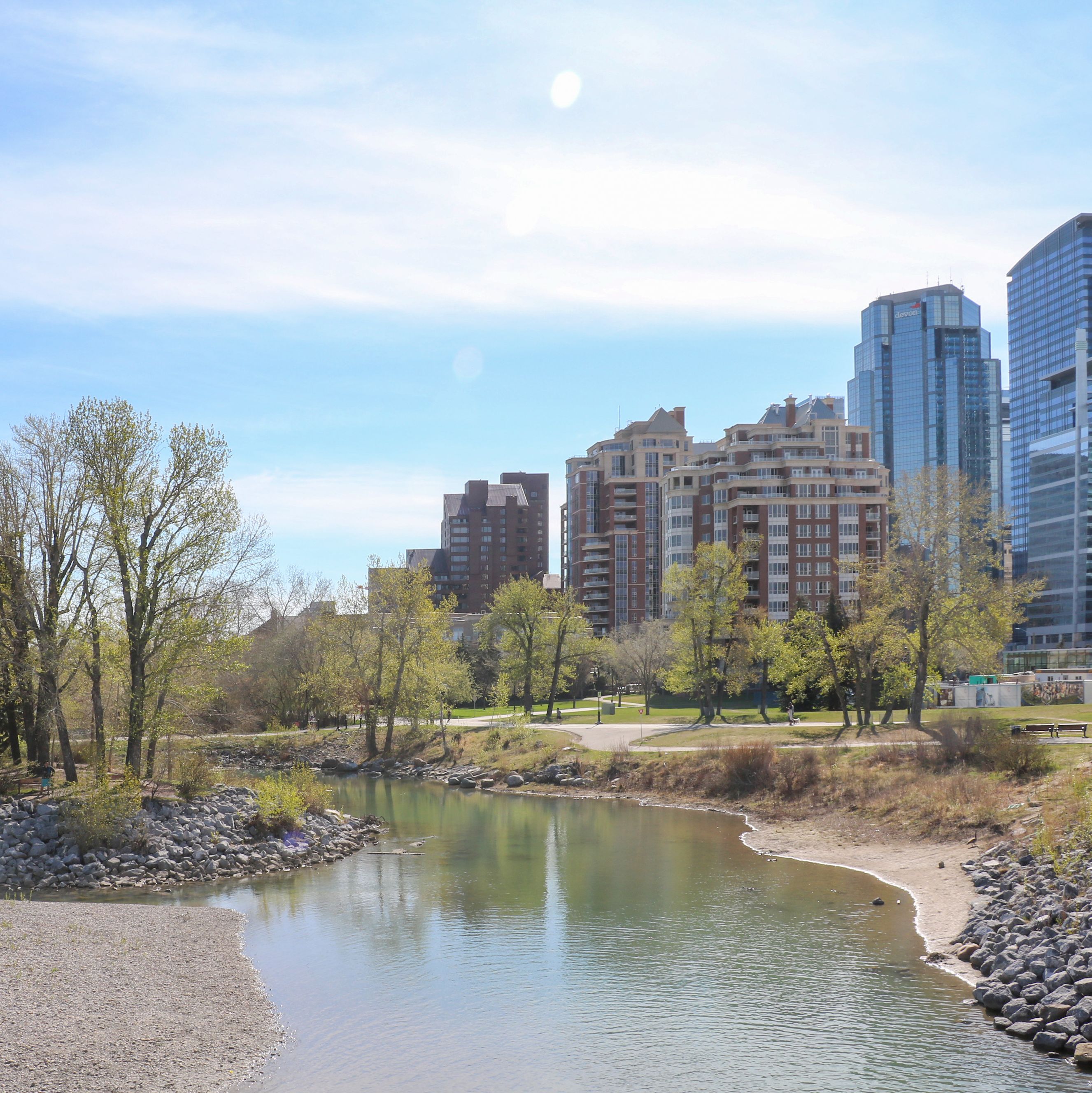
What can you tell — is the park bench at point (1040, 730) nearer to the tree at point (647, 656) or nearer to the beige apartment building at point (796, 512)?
the tree at point (647, 656)

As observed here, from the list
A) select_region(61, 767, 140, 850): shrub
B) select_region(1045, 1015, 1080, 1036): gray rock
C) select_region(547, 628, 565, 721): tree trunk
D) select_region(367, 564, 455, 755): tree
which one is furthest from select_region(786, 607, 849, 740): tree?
select_region(1045, 1015, 1080, 1036): gray rock

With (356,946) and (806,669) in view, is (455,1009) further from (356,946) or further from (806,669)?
(806,669)

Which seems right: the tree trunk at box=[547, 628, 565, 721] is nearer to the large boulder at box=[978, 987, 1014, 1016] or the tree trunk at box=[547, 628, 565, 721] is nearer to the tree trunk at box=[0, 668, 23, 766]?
the tree trunk at box=[0, 668, 23, 766]

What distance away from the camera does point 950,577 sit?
53.2 metres

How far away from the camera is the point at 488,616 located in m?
93.1

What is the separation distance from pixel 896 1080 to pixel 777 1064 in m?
1.92

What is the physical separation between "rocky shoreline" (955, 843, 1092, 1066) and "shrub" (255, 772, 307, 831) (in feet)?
76.9

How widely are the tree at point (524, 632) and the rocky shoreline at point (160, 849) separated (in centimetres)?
4783

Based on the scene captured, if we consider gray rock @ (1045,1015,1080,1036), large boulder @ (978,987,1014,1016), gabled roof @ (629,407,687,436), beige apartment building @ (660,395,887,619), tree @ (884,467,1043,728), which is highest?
gabled roof @ (629,407,687,436)

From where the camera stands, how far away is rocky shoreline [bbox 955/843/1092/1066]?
17.7 meters

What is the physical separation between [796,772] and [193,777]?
2707 cm

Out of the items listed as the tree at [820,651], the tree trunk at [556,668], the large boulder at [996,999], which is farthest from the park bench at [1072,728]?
the tree trunk at [556,668]

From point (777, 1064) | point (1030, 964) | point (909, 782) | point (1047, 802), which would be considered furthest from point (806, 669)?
point (777, 1064)

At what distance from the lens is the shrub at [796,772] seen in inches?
1809
